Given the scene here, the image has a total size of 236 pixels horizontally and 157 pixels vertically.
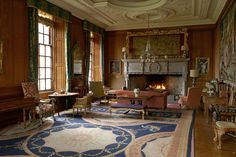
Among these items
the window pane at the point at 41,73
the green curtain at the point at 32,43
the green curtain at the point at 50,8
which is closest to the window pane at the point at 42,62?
the window pane at the point at 41,73

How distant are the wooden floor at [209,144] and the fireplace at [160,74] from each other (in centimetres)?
478

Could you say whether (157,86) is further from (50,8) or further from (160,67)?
(50,8)

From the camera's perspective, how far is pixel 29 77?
6328 mm

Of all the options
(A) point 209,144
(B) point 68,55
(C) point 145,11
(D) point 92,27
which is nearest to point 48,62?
(B) point 68,55

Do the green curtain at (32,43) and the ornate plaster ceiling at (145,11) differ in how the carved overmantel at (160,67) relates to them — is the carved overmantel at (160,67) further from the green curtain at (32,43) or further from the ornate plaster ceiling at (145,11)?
the green curtain at (32,43)

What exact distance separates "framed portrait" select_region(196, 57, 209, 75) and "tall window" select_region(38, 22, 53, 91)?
22.2 ft

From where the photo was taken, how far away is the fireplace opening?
414 inches

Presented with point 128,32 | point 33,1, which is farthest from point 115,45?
point 33,1

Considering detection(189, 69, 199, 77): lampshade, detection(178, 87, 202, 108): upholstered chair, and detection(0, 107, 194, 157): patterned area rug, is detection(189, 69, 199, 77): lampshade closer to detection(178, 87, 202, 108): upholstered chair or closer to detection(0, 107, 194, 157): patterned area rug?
detection(178, 87, 202, 108): upholstered chair

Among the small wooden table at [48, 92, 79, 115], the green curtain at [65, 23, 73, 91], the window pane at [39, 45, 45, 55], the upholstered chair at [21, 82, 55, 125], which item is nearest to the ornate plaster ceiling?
the green curtain at [65, 23, 73, 91]

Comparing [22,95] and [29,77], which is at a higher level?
[29,77]

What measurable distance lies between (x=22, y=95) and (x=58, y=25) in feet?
10.9

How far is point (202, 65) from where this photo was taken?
10.1 m

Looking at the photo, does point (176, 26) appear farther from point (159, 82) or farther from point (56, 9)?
point (56, 9)
